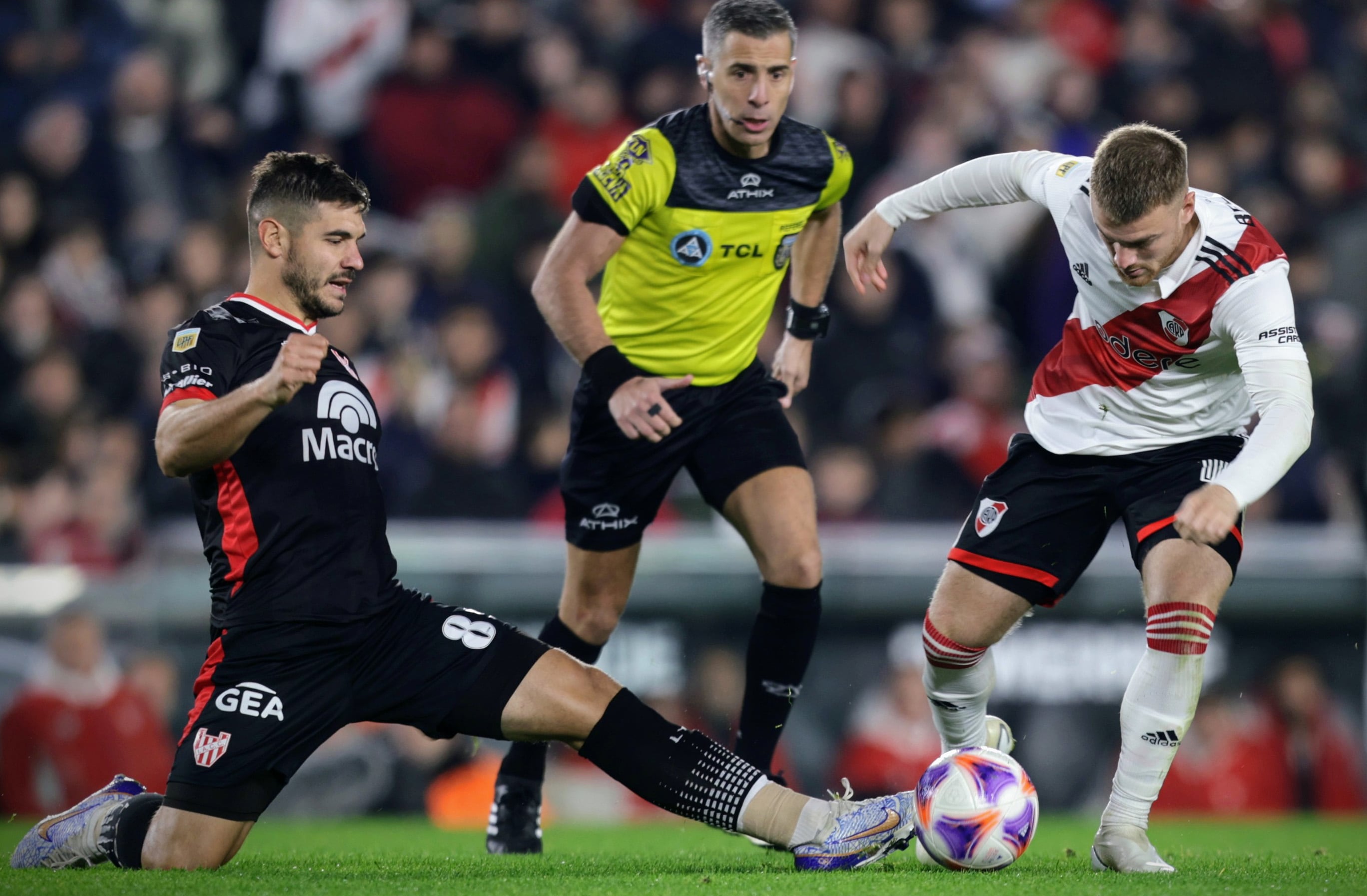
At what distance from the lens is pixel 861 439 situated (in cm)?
990

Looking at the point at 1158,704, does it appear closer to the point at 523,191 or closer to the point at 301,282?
the point at 301,282

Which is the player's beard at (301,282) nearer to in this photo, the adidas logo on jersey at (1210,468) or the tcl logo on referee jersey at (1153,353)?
the tcl logo on referee jersey at (1153,353)

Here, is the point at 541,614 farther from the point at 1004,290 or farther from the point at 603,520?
the point at 1004,290

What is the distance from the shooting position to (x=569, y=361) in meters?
10.6

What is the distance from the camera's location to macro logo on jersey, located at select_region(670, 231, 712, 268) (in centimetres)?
557

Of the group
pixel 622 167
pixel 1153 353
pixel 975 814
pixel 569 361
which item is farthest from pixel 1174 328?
pixel 569 361

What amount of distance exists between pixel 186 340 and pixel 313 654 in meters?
0.98

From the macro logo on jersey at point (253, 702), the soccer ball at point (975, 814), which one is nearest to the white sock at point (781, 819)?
the soccer ball at point (975, 814)

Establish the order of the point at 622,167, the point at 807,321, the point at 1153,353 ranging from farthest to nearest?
the point at 807,321 < the point at 622,167 < the point at 1153,353

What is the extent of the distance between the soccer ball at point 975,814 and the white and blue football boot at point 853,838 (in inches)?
8.7

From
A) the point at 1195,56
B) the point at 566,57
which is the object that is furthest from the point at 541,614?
the point at 1195,56

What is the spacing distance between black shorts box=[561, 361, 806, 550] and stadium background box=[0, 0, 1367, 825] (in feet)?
8.70

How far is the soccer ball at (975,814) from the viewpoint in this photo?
181 inches

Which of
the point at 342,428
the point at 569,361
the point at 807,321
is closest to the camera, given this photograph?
the point at 342,428
